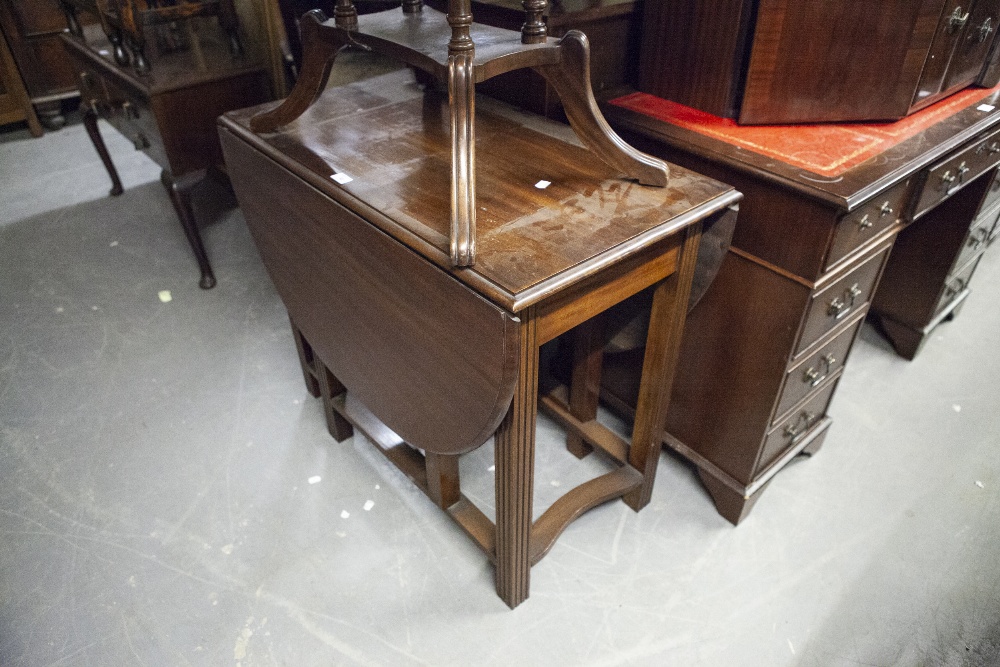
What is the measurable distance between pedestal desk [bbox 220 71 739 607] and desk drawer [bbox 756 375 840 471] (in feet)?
0.82

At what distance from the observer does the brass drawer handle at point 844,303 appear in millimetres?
1269

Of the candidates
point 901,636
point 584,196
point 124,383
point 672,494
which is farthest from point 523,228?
point 124,383

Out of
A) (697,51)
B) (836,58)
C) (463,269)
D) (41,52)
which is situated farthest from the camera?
(41,52)

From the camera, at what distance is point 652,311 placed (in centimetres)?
123

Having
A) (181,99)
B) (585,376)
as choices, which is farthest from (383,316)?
(181,99)

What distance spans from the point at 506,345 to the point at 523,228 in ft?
0.67

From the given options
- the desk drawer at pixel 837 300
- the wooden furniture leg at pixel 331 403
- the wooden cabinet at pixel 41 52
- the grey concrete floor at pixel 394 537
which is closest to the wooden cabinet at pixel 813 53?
the desk drawer at pixel 837 300

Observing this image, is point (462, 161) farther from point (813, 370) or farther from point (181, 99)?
point (181, 99)

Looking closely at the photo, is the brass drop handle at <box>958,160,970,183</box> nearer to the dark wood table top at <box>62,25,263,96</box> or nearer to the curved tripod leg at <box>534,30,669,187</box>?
the curved tripod leg at <box>534,30,669,187</box>

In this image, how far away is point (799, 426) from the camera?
5.00 feet

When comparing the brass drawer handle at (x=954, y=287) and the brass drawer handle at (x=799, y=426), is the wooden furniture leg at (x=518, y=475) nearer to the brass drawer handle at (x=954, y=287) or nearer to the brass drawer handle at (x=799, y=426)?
the brass drawer handle at (x=799, y=426)

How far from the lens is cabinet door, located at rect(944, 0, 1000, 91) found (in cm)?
133

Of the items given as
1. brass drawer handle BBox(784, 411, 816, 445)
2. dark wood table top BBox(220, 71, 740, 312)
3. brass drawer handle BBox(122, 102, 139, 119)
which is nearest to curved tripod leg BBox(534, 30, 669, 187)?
dark wood table top BBox(220, 71, 740, 312)

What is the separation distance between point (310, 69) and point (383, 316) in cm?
50
